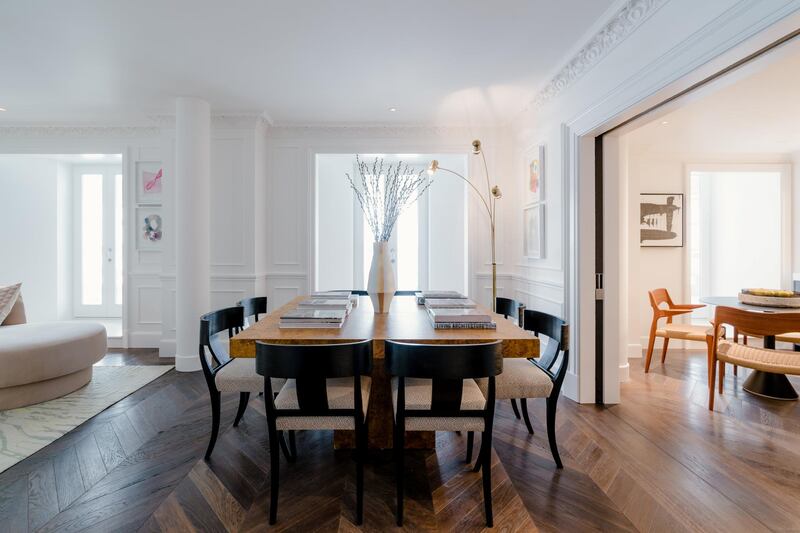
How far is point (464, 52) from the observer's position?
2.87 metres

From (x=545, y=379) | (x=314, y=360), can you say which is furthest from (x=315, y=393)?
(x=545, y=379)

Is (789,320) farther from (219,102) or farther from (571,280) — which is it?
(219,102)

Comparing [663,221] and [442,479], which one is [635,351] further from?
[442,479]

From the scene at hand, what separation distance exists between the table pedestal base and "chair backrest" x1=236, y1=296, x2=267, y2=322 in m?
4.06

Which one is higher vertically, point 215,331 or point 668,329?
point 215,331

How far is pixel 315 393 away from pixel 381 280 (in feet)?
2.71

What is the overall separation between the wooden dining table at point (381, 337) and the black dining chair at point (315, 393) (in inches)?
4.8

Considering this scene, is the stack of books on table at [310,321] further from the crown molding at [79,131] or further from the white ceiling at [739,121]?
the crown molding at [79,131]

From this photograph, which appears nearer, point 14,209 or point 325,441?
point 325,441

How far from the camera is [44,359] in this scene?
286cm

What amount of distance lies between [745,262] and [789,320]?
384 centimetres

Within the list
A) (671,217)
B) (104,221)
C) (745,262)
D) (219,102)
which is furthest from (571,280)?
(104,221)

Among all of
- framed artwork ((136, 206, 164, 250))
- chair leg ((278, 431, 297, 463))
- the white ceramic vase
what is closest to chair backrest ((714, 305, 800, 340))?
the white ceramic vase

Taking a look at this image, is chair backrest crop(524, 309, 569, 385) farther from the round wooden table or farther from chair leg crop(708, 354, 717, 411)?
the round wooden table
